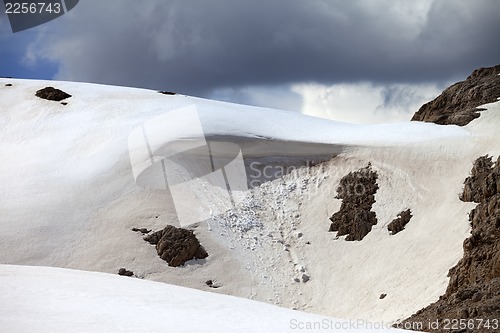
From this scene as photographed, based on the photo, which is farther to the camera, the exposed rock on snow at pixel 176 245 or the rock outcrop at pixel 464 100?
Answer: the rock outcrop at pixel 464 100

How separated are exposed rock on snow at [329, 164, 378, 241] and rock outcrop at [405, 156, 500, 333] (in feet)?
11.9

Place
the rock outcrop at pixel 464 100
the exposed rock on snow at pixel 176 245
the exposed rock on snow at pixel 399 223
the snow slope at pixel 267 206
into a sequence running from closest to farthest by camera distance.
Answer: the snow slope at pixel 267 206
the exposed rock on snow at pixel 176 245
the exposed rock on snow at pixel 399 223
the rock outcrop at pixel 464 100

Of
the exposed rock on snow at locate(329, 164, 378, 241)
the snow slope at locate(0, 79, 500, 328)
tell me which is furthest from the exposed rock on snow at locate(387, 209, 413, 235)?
the exposed rock on snow at locate(329, 164, 378, 241)

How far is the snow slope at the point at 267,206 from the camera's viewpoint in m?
27.7

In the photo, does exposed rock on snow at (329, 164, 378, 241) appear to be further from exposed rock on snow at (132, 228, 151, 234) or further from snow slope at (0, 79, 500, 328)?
exposed rock on snow at (132, 228, 151, 234)

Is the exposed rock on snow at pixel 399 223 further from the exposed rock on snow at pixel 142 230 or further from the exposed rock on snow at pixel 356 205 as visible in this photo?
the exposed rock on snow at pixel 142 230

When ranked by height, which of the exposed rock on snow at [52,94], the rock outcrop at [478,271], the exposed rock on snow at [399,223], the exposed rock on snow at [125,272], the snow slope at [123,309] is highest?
the snow slope at [123,309]

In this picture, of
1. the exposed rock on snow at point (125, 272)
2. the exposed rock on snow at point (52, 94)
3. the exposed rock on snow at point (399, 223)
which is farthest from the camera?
the exposed rock on snow at point (52, 94)

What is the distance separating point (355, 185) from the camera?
1280 inches

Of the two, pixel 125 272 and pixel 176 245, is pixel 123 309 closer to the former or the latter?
pixel 125 272

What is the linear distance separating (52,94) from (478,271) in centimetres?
2445

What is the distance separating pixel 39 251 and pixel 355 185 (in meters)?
12.2

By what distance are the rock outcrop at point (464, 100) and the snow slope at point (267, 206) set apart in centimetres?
110

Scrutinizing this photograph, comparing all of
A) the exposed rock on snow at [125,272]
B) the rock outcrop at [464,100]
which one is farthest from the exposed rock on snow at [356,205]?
the exposed rock on snow at [125,272]
